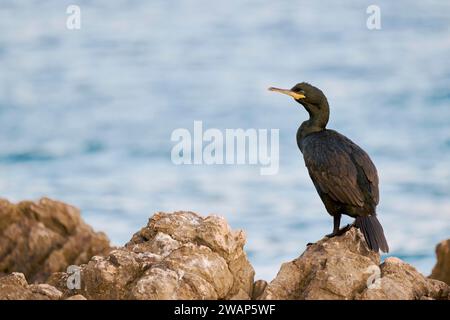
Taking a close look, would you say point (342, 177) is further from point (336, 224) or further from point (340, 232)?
point (340, 232)

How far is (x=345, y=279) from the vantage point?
1778 centimetres

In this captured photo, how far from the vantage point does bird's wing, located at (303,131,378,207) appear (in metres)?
20.5

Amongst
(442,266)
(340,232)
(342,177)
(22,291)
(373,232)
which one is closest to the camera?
(22,291)

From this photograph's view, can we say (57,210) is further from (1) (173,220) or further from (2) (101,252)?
(1) (173,220)

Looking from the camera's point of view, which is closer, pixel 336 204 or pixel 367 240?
pixel 367 240

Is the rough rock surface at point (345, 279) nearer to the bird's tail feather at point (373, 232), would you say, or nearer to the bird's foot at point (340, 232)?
the bird's tail feather at point (373, 232)

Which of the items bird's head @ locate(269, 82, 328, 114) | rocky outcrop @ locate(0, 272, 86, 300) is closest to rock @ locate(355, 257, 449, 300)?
bird's head @ locate(269, 82, 328, 114)

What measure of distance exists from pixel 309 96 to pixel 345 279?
507 centimetres

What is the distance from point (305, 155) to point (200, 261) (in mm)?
4031

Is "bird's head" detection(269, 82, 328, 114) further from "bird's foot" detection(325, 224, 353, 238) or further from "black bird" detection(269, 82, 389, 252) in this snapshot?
"bird's foot" detection(325, 224, 353, 238)

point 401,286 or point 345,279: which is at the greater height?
point 345,279

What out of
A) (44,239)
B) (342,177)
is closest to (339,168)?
(342,177)

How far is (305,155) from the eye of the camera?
21.3 metres
